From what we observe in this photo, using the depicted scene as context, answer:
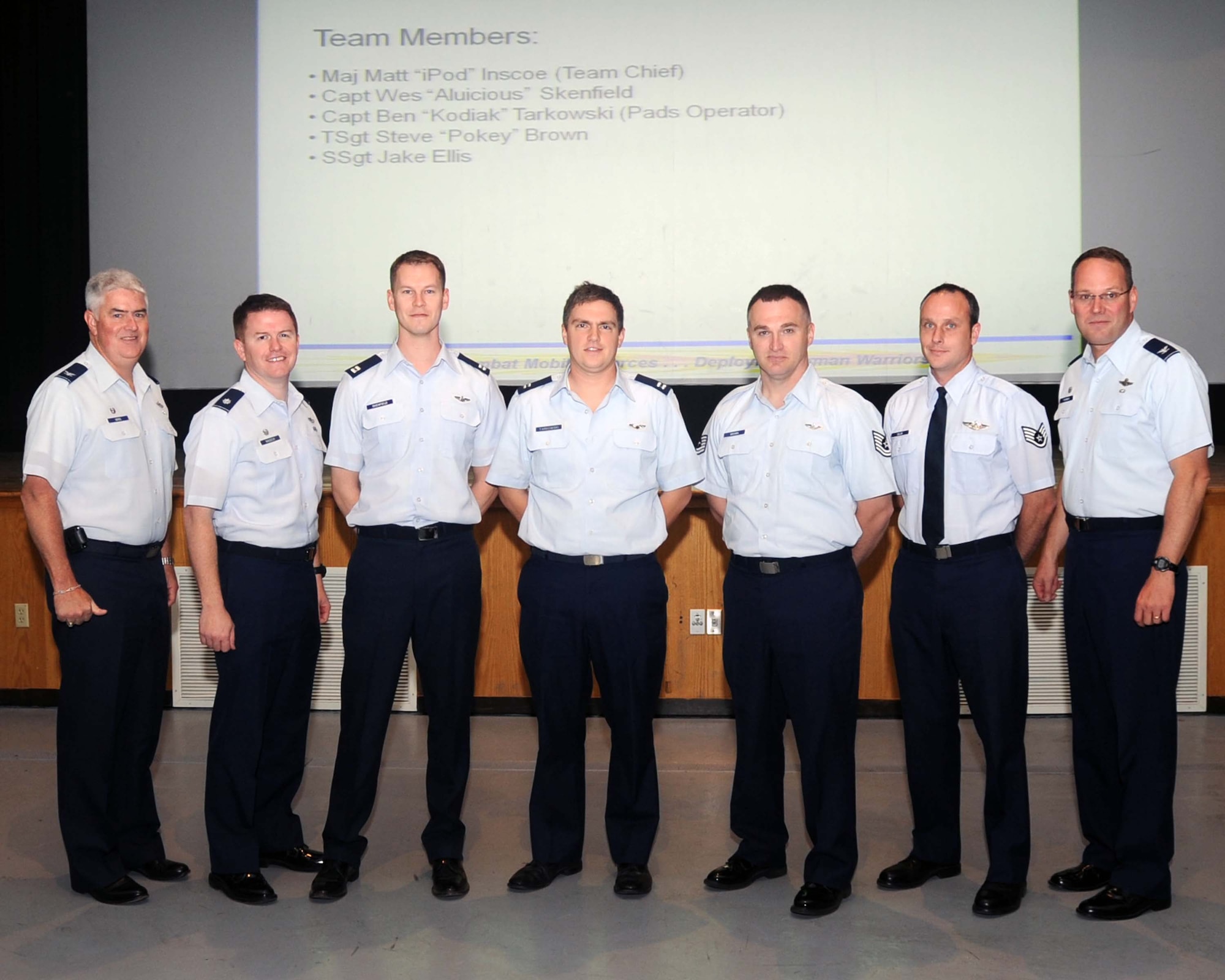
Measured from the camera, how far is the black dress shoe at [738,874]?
299cm

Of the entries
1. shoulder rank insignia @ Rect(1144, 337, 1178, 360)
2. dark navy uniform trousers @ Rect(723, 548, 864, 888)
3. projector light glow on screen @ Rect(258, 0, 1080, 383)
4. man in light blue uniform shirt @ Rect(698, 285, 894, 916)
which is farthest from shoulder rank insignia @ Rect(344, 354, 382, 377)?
projector light glow on screen @ Rect(258, 0, 1080, 383)

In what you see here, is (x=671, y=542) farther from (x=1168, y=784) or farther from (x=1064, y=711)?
(x=1168, y=784)

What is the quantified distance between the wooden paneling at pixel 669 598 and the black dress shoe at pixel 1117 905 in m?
1.86

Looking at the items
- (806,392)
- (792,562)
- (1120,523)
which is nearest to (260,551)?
(792,562)

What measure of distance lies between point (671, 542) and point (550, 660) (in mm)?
1754

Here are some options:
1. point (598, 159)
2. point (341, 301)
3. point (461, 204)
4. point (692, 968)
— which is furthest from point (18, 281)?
point (692, 968)

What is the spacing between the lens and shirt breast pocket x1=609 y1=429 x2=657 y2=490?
2.97 metres

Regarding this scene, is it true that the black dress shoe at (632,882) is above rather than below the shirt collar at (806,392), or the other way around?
below

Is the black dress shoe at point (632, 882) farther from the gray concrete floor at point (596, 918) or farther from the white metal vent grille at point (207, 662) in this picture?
the white metal vent grille at point (207, 662)

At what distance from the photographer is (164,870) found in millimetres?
3068

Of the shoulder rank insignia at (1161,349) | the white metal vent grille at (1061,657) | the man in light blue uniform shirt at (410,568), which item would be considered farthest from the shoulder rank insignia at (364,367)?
the white metal vent grille at (1061,657)

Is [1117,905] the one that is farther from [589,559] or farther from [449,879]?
[449,879]

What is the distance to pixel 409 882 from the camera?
3.06m

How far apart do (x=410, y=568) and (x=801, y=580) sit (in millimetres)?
1026
